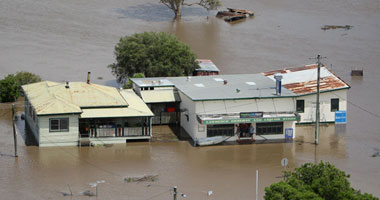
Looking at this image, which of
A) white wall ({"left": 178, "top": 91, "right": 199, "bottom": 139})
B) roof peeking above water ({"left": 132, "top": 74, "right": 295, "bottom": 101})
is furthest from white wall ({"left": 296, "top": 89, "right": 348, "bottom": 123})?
white wall ({"left": 178, "top": 91, "right": 199, "bottom": 139})

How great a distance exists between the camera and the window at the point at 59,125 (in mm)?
39406

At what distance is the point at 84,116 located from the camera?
39.8 meters

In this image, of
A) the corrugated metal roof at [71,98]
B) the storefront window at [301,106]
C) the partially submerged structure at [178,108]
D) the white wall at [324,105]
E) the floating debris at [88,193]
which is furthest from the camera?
the white wall at [324,105]

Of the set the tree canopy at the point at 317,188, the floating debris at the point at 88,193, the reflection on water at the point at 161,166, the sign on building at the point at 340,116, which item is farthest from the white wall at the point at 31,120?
the sign on building at the point at 340,116

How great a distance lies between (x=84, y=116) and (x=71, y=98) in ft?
6.92

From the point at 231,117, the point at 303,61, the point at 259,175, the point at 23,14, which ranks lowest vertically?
the point at 259,175

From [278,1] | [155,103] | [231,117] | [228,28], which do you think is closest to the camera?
[231,117]

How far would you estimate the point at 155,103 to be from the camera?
Answer: 147 feet

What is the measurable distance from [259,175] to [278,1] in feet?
240

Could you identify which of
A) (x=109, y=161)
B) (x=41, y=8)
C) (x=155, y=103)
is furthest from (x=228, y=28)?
(x=109, y=161)

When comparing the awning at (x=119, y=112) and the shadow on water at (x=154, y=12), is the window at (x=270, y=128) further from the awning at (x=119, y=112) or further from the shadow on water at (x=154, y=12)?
the shadow on water at (x=154, y=12)

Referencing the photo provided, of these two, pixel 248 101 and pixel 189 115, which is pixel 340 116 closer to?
pixel 248 101

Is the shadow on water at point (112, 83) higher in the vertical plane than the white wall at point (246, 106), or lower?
higher

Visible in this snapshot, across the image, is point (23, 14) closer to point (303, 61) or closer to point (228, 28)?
point (228, 28)
